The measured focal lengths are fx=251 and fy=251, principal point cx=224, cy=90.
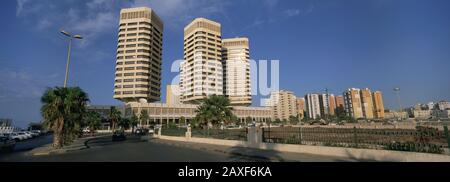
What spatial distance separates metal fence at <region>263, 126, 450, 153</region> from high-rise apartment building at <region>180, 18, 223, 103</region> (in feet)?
362

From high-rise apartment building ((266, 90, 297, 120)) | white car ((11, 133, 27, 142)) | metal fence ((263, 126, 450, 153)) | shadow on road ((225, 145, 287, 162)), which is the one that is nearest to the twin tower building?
high-rise apartment building ((266, 90, 297, 120))

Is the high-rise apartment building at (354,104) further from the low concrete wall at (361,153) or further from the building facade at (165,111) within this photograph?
the low concrete wall at (361,153)

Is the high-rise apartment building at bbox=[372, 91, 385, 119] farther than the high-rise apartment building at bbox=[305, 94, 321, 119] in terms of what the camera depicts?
No

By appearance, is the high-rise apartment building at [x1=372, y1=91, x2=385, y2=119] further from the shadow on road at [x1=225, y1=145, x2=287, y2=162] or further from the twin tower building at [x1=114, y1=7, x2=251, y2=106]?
the shadow on road at [x1=225, y1=145, x2=287, y2=162]

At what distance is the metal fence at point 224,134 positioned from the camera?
2296 centimetres

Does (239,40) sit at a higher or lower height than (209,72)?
higher

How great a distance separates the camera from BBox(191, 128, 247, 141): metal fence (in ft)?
75.3

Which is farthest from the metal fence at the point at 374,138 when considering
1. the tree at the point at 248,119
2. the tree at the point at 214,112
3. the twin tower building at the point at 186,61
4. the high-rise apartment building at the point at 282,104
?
the high-rise apartment building at the point at 282,104

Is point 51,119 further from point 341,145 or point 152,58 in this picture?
point 152,58

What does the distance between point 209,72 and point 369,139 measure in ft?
401
